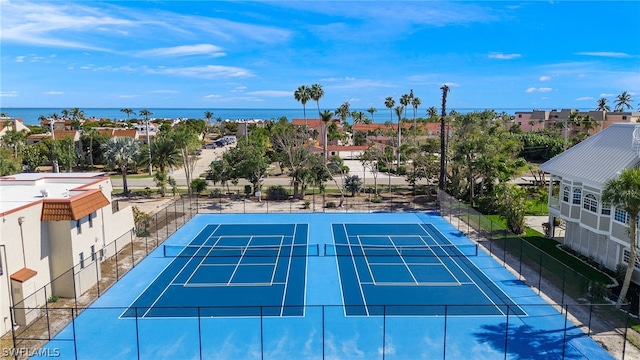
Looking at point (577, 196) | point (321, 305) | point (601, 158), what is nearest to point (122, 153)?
point (321, 305)

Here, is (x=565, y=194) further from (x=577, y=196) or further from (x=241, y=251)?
(x=241, y=251)

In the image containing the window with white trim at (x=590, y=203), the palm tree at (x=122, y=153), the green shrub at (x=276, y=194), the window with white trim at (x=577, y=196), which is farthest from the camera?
the palm tree at (x=122, y=153)

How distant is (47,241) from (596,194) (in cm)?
2741

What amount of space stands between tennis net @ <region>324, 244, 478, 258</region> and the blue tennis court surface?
0.40ft

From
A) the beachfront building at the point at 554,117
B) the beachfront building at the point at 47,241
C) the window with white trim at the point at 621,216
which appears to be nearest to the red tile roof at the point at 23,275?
the beachfront building at the point at 47,241

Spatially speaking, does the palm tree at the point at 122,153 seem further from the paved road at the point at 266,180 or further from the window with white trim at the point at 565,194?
the window with white trim at the point at 565,194

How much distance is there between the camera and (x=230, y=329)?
18.3 meters

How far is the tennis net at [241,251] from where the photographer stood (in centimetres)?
2825

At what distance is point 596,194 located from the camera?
24.7 metres

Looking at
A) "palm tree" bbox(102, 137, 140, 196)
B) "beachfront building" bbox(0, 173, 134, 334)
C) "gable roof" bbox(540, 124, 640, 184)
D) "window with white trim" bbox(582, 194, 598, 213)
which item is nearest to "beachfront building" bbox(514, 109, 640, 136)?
"gable roof" bbox(540, 124, 640, 184)

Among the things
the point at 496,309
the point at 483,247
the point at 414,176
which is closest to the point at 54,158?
the point at 414,176

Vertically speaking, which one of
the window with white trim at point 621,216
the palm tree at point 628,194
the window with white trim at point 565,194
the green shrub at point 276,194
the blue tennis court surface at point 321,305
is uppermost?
the palm tree at point 628,194

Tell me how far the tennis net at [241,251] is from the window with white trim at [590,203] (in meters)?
15.2

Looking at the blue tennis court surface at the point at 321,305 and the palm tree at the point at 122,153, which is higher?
the palm tree at the point at 122,153
